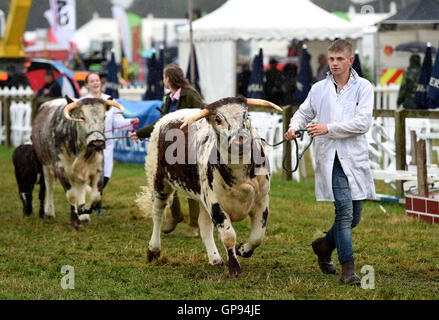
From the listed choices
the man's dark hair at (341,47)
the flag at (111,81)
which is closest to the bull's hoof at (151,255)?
the man's dark hair at (341,47)

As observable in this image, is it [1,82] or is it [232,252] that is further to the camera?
[1,82]

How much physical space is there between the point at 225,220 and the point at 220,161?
0.53 metres

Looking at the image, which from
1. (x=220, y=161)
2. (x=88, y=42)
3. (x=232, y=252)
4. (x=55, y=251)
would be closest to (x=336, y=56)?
(x=220, y=161)

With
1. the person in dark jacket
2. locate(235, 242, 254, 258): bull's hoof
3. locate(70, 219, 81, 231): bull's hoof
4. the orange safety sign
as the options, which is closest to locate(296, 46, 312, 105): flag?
locate(70, 219, 81, 231): bull's hoof

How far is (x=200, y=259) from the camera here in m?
7.92

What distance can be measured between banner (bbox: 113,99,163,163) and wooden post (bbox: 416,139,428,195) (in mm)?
6463

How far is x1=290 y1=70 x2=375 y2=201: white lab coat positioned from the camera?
6.39 meters

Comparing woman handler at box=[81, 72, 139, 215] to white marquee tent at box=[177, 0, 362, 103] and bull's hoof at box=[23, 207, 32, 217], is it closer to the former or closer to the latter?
bull's hoof at box=[23, 207, 32, 217]

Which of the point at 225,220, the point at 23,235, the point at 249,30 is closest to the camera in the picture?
the point at 225,220

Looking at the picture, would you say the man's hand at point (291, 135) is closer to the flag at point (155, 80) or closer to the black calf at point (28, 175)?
the black calf at point (28, 175)

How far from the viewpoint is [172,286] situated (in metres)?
6.70

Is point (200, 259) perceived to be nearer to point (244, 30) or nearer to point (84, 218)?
point (84, 218)

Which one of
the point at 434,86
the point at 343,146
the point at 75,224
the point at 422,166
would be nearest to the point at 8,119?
the point at 434,86

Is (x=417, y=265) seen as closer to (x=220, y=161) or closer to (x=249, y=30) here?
(x=220, y=161)
